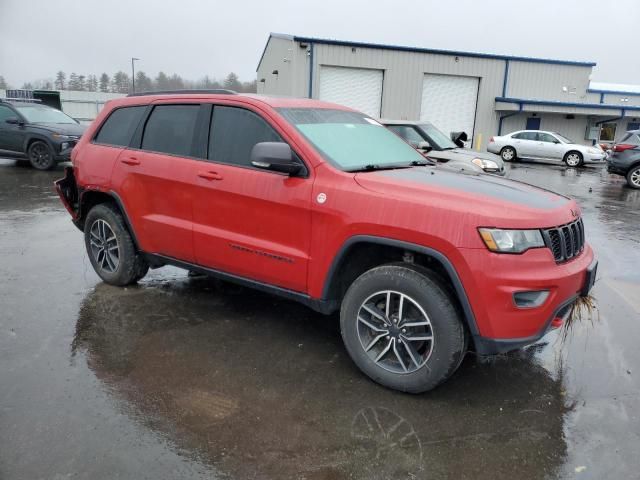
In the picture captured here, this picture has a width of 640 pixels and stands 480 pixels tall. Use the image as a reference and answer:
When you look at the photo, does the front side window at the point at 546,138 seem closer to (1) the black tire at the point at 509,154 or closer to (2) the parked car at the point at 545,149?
(2) the parked car at the point at 545,149

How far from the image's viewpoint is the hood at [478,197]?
120 inches

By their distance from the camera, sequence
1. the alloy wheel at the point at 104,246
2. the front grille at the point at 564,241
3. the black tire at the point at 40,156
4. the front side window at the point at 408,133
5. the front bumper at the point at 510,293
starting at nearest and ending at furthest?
the front bumper at the point at 510,293 < the front grille at the point at 564,241 < the alloy wheel at the point at 104,246 < the front side window at the point at 408,133 < the black tire at the point at 40,156

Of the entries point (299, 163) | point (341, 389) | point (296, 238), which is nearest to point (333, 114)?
point (299, 163)

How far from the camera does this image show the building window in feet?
107

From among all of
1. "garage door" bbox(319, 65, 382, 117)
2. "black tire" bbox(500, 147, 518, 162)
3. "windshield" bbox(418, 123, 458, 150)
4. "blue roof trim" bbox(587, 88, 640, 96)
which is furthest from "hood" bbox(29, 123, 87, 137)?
"blue roof trim" bbox(587, 88, 640, 96)

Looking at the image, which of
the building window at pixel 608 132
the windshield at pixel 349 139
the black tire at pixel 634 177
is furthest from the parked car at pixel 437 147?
the building window at pixel 608 132

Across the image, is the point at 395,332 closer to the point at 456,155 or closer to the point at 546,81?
the point at 456,155

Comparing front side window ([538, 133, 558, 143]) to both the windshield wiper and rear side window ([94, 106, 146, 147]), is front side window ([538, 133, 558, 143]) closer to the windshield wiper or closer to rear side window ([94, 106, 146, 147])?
the windshield wiper

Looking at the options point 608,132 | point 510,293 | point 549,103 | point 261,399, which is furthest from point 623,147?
point 608,132

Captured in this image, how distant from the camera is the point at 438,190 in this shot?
325cm

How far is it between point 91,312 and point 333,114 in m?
2.64

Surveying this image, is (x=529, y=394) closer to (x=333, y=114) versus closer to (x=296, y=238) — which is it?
(x=296, y=238)

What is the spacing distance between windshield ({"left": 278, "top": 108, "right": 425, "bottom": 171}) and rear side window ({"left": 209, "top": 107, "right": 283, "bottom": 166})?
20 cm

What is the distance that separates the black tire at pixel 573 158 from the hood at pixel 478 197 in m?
20.9
